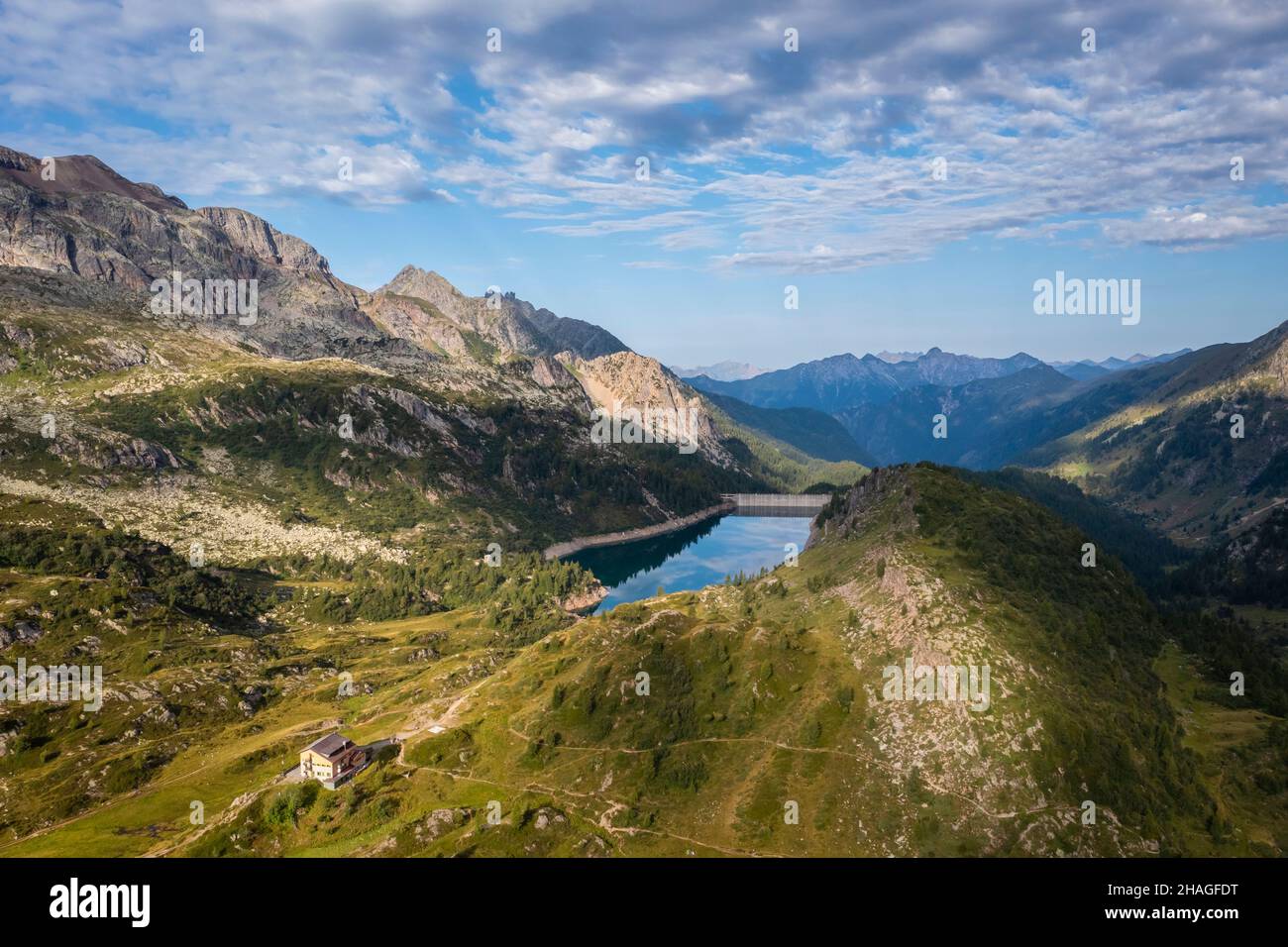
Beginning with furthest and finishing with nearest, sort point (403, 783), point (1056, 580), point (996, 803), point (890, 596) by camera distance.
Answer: point (1056, 580) → point (890, 596) → point (403, 783) → point (996, 803)

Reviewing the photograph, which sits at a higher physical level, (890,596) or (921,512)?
(921,512)

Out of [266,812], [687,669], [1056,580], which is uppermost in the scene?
[1056,580]

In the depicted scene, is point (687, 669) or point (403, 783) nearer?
point (403, 783)

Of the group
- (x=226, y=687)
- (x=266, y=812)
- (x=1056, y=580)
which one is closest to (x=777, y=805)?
(x=266, y=812)

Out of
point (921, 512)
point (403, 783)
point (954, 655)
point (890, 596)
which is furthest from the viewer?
point (921, 512)
